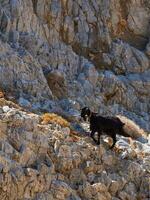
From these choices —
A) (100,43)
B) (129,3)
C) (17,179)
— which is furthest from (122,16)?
(17,179)

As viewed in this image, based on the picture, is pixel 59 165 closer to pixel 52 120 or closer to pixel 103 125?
pixel 52 120

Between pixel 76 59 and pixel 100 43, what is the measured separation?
13.8 ft

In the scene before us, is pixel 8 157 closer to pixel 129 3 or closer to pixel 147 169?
pixel 147 169

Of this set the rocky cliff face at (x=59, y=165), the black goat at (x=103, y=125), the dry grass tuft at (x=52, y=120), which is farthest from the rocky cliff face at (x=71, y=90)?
the black goat at (x=103, y=125)

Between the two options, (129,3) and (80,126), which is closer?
(80,126)

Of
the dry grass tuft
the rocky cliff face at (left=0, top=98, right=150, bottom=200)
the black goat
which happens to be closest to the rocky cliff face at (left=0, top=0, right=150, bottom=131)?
the dry grass tuft

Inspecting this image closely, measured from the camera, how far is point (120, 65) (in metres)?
42.2

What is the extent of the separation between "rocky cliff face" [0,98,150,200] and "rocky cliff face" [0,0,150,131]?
15.4 ft

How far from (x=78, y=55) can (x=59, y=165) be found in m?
16.3

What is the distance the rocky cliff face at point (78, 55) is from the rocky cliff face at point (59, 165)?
4682mm

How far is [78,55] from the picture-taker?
130 feet

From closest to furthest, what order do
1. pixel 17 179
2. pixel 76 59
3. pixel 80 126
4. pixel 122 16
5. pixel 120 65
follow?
1. pixel 17 179
2. pixel 80 126
3. pixel 76 59
4. pixel 120 65
5. pixel 122 16

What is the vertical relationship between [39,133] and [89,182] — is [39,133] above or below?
above

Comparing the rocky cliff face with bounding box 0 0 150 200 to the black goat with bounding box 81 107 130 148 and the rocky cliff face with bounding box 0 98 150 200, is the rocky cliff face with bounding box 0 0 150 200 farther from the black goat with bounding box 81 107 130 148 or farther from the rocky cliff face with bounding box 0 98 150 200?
the black goat with bounding box 81 107 130 148
